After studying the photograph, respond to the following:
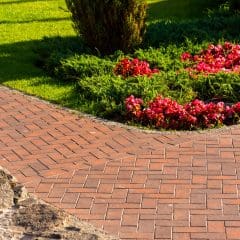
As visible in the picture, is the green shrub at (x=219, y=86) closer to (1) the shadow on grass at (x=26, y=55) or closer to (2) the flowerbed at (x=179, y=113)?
(2) the flowerbed at (x=179, y=113)

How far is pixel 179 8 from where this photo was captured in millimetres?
14664

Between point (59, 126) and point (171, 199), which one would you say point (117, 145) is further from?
point (171, 199)

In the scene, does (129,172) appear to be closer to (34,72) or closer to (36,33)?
(34,72)

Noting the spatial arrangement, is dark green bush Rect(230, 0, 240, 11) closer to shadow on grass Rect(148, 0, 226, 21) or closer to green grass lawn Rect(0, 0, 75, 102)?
shadow on grass Rect(148, 0, 226, 21)

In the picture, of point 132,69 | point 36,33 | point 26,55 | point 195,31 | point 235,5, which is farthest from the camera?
point 235,5

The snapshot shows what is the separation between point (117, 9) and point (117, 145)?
11.9ft

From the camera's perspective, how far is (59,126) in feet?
24.3

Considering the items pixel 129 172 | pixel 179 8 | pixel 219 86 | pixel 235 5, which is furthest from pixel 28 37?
pixel 129 172

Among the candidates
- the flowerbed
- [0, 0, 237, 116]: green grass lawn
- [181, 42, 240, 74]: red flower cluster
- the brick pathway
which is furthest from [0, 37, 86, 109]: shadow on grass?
[181, 42, 240, 74]: red flower cluster

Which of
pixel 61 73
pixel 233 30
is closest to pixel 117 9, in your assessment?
pixel 61 73

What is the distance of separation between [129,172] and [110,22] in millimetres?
4324

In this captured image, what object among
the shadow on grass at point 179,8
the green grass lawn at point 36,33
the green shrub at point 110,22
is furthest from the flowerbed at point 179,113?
the shadow on grass at point 179,8

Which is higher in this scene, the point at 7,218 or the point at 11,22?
the point at 7,218

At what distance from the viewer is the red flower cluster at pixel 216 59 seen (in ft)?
29.5
